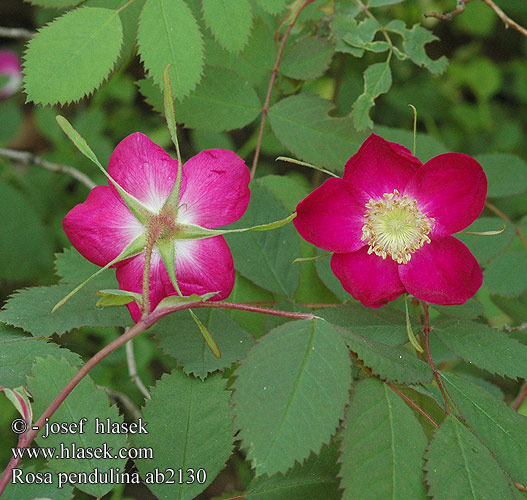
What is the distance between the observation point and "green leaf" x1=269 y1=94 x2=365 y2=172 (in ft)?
3.45

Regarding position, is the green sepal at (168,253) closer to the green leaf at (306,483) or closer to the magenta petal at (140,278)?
the magenta petal at (140,278)

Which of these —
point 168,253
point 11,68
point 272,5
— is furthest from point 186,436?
point 11,68

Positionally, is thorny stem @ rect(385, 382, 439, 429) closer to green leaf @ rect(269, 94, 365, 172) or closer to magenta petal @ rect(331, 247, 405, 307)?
magenta petal @ rect(331, 247, 405, 307)

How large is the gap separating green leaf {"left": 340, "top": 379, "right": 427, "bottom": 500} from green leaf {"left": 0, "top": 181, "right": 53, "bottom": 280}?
4.52ft

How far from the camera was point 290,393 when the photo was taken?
0.68 m

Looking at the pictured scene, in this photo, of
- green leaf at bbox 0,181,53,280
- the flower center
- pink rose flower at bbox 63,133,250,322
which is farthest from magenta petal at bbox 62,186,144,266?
green leaf at bbox 0,181,53,280

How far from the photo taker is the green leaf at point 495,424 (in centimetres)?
75

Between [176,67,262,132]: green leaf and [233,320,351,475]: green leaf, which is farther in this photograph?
[176,67,262,132]: green leaf

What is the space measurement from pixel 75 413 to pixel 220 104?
0.61 meters

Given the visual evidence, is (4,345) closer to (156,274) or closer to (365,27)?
(156,274)

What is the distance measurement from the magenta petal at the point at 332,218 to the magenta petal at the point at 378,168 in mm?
18

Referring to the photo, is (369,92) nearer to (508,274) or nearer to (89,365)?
(508,274)

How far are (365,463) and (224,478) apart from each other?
149 centimetres

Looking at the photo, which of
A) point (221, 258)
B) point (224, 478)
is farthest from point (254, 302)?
point (224, 478)
